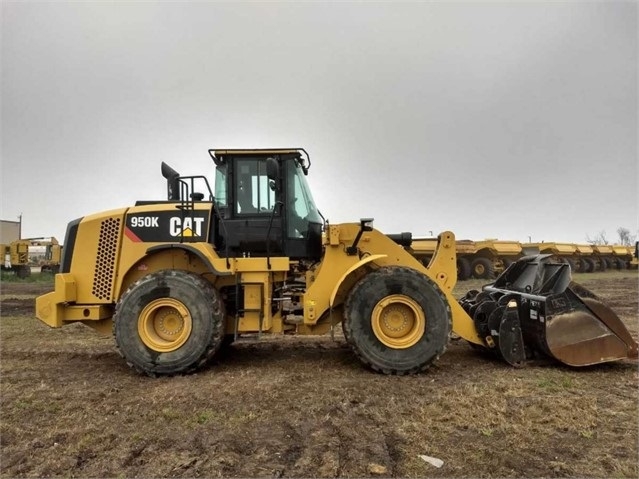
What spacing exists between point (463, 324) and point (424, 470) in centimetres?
280

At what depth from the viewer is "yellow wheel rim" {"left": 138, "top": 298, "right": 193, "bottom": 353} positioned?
5.56 meters

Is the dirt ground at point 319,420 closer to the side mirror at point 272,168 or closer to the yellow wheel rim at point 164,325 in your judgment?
the yellow wheel rim at point 164,325

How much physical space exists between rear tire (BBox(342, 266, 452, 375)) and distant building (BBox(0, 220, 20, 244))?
4592 centimetres

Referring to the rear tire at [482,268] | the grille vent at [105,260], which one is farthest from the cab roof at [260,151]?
the rear tire at [482,268]

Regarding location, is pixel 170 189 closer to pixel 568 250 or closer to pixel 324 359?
pixel 324 359

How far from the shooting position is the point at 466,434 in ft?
12.0

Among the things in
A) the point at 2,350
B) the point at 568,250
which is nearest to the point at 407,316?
the point at 2,350

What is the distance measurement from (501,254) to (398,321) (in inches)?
812

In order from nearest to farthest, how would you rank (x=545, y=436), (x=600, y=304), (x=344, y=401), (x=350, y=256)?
1. (x=545, y=436)
2. (x=344, y=401)
3. (x=600, y=304)
4. (x=350, y=256)

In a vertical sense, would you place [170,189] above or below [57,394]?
above

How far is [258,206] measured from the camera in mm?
6180

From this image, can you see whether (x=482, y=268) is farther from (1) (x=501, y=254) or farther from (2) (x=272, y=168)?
(2) (x=272, y=168)

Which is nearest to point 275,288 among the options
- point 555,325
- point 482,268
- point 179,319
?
point 179,319

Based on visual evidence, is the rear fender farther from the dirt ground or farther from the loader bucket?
the loader bucket
